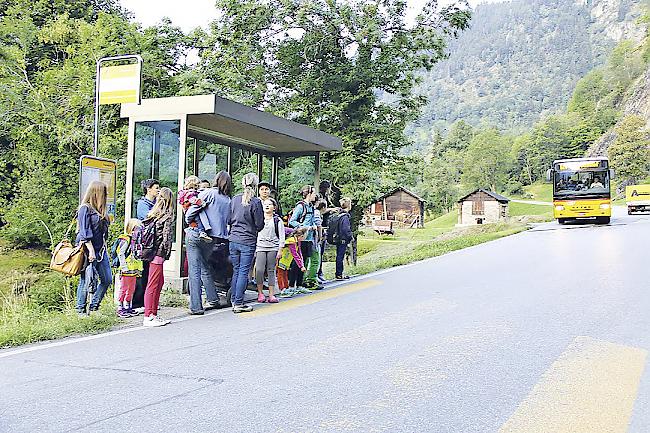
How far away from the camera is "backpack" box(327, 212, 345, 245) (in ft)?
40.0

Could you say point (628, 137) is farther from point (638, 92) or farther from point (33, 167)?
point (33, 167)

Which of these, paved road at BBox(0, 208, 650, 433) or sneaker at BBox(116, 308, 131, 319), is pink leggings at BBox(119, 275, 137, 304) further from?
paved road at BBox(0, 208, 650, 433)

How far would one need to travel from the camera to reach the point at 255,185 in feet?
29.9

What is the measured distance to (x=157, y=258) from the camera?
7.75 metres

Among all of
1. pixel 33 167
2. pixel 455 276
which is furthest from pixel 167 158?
pixel 33 167

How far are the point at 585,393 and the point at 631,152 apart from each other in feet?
287

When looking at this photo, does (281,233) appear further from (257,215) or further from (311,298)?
(311,298)

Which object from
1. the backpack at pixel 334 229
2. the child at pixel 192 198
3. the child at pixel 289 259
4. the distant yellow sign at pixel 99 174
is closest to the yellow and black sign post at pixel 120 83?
the distant yellow sign at pixel 99 174

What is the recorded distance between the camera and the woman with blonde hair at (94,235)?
8203mm

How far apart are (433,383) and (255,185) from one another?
15.4ft

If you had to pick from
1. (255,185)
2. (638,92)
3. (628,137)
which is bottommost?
(255,185)

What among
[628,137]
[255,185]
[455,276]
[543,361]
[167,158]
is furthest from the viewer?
[628,137]

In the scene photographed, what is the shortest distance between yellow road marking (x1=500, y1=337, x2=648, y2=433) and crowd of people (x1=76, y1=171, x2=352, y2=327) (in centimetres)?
449

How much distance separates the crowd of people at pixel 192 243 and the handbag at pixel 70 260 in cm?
10
